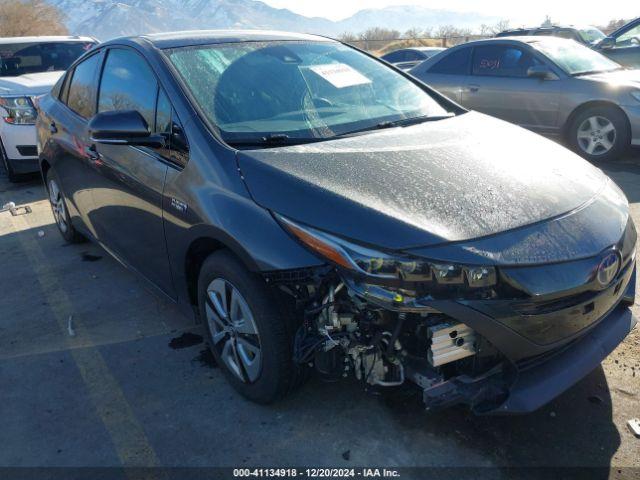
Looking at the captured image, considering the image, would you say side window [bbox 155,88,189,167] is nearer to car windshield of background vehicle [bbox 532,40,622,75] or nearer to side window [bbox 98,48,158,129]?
side window [bbox 98,48,158,129]

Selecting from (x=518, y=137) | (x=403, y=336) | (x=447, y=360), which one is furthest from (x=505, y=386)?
(x=518, y=137)

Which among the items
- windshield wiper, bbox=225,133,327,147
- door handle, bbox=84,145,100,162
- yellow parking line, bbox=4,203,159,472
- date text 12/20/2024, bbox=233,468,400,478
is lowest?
yellow parking line, bbox=4,203,159,472

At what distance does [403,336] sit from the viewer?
2180 mm

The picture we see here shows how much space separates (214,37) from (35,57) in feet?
19.8

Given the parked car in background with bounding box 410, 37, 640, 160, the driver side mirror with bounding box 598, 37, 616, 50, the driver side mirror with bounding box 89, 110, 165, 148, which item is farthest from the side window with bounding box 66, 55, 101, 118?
the driver side mirror with bounding box 598, 37, 616, 50

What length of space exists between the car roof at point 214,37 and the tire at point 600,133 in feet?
14.9

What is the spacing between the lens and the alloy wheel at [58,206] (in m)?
4.88

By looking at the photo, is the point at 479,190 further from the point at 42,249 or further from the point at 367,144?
the point at 42,249

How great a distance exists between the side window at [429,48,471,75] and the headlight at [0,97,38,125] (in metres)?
5.49

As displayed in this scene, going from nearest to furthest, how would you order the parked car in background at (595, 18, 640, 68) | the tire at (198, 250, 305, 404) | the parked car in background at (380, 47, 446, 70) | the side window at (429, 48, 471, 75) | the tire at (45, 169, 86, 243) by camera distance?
the tire at (198, 250, 305, 404) < the tire at (45, 169, 86, 243) < the side window at (429, 48, 471, 75) < the parked car in background at (595, 18, 640, 68) < the parked car in background at (380, 47, 446, 70)

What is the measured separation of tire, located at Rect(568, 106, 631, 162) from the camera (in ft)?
22.1

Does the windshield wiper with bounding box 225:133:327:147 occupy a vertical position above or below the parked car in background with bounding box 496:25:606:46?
above

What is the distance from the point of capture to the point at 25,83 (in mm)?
7039

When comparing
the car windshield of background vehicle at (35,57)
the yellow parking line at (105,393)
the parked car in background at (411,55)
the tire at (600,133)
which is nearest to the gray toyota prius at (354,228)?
the yellow parking line at (105,393)
